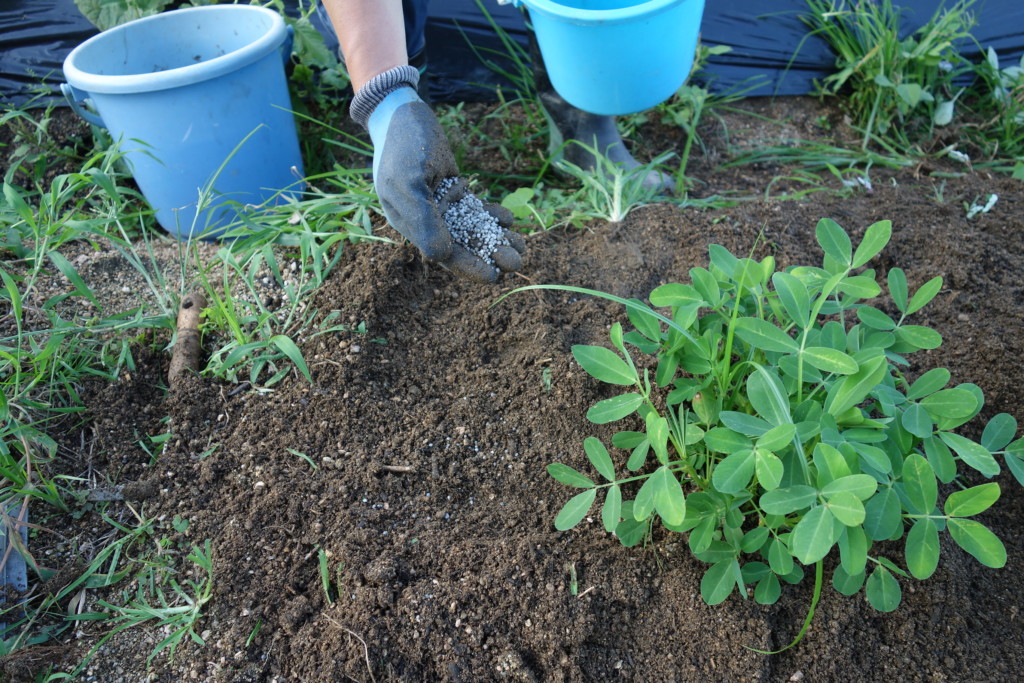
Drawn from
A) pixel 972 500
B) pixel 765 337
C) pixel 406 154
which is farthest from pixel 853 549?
pixel 406 154

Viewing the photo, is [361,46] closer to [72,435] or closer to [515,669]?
[72,435]

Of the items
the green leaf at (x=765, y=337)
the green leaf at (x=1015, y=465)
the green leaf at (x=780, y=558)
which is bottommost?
the green leaf at (x=780, y=558)

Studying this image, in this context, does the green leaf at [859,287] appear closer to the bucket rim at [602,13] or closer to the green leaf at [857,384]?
the green leaf at [857,384]

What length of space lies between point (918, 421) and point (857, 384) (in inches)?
5.2

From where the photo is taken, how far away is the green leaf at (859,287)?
3.54ft

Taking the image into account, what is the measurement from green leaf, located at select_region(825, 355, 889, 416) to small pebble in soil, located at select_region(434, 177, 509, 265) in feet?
2.59

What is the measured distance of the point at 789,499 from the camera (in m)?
0.95

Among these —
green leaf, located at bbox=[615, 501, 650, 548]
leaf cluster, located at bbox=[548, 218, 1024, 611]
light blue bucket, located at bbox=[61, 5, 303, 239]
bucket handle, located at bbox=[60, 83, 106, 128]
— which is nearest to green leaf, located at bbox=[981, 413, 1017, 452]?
leaf cluster, located at bbox=[548, 218, 1024, 611]

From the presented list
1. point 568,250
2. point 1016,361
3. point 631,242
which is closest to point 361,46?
point 568,250

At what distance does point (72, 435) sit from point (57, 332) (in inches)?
8.9

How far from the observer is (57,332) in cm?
152

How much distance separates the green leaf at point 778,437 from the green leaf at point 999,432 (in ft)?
1.24

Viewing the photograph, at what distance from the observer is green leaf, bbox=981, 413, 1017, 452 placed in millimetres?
1089

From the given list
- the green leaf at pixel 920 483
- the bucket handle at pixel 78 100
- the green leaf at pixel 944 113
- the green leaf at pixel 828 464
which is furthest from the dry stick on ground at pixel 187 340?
the green leaf at pixel 944 113
